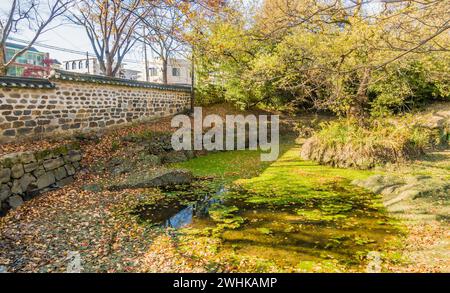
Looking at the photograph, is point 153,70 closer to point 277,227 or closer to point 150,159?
point 150,159

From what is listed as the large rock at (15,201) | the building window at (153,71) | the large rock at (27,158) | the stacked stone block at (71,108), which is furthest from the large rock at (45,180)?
the building window at (153,71)

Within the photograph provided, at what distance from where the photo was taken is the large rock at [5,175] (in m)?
6.57

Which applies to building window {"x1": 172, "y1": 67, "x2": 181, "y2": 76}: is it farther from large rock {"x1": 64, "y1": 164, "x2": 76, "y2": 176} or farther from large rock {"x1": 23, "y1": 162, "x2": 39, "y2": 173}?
large rock {"x1": 23, "y1": 162, "x2": 39, "y2": 173}

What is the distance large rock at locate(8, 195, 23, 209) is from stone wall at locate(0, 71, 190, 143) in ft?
7.84

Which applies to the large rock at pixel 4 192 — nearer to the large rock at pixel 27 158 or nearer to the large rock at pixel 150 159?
the large rock at pixel 27 158

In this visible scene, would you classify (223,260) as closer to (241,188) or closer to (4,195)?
(241,188)

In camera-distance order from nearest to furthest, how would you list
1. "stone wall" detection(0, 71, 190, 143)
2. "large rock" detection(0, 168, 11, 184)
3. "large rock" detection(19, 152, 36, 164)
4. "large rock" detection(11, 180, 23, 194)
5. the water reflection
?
1. the water reflection
2. "large rock" detection(0, 168, 11, 184)
3. "large rock" detection(11, 180, 23, 194)
4. "large rock" detection(19, 152, 36, 164)
5. "stone wall" detection(0, 71, 190, 143)

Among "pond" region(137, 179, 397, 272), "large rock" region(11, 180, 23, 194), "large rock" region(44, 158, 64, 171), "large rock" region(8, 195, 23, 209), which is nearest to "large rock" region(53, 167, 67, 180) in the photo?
"large rock" region(44, 158, 64, 171)

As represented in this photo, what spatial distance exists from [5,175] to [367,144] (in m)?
9.90

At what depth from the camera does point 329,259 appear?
4.12 m

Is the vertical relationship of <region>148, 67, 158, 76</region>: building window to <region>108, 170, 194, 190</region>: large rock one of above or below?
above

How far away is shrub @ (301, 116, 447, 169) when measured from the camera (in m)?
9.65

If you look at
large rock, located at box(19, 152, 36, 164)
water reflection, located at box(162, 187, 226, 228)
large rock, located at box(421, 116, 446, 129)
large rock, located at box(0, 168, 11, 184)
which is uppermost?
large rock, located at box(421, 116, 446, 129)
